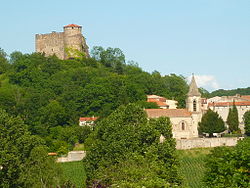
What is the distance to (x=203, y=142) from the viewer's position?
66.4 metres

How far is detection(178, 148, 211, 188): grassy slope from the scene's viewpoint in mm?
51444

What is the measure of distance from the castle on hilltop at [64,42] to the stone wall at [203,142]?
3779 centimetres

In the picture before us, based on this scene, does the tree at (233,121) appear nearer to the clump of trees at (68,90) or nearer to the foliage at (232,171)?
the clump of trees at (68,90)

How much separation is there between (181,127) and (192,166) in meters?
12.8

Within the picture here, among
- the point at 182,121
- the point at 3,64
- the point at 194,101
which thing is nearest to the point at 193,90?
the point at 194,101

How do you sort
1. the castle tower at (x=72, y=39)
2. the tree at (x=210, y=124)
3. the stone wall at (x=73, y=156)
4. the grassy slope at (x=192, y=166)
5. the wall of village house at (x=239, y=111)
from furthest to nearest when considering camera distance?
the castle tower at (x=72, y=39), the wall of village house at (x=239, y=111), the tree at (x=210, y=124), the stone wall at (x=73, y=156), the grassy slope at (x=192, y=166)

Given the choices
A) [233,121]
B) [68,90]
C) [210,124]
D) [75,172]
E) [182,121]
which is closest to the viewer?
[75,172]

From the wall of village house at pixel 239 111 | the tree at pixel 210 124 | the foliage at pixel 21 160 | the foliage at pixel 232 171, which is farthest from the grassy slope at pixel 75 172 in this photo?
the wall of village house at pixel 239 111

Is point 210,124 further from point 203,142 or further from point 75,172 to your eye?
point 75,172

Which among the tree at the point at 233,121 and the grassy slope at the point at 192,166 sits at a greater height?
the tree at the point at 233,121

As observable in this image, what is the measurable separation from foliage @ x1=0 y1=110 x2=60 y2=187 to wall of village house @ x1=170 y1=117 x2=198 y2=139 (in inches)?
1124

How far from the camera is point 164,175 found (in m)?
35.2

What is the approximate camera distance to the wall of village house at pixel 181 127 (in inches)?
2771

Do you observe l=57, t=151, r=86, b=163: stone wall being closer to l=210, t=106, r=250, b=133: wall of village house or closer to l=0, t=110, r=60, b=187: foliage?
l=0, t=110, r=60, b=187: foliage
